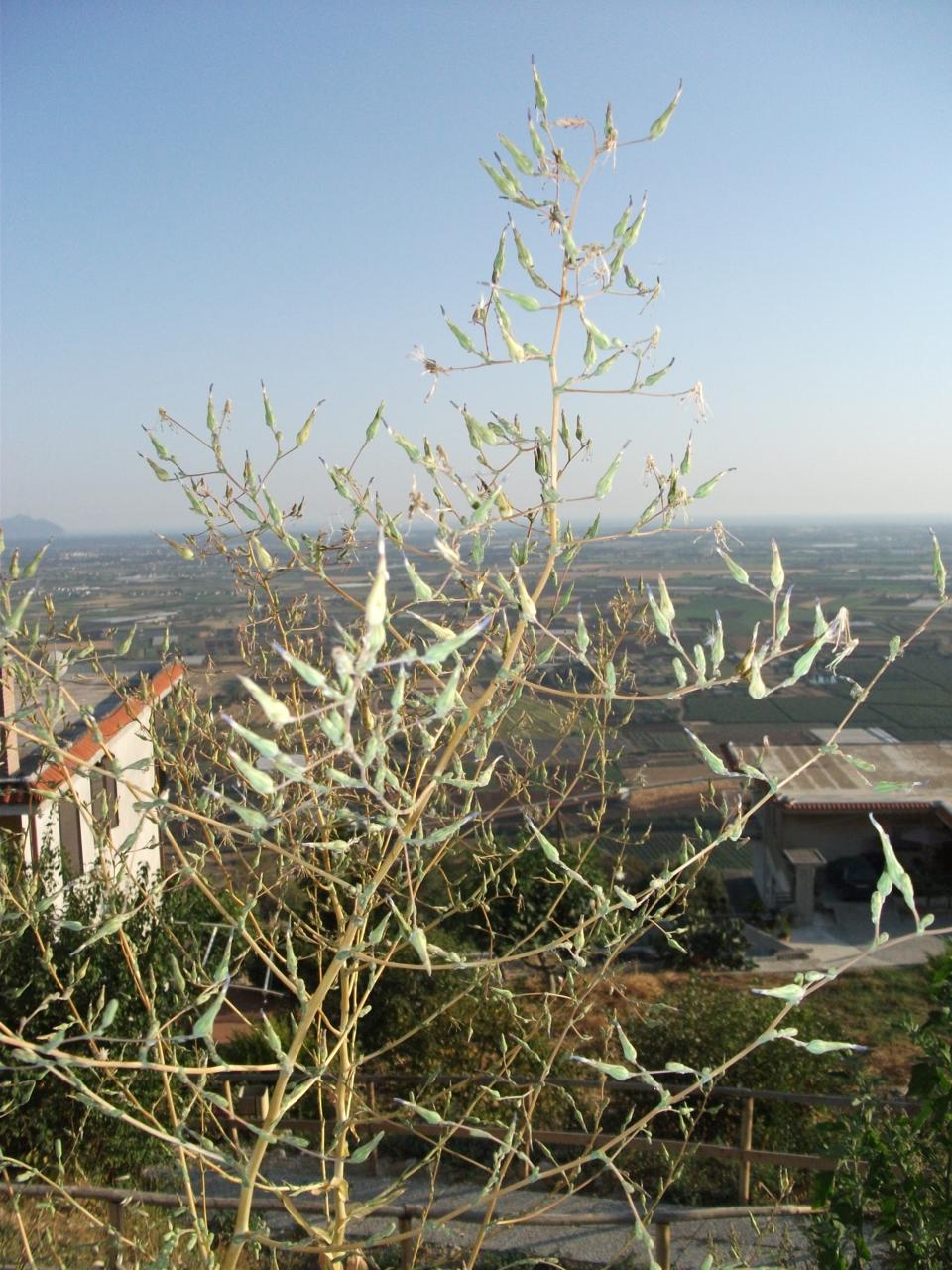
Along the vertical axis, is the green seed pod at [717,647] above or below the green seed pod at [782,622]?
below

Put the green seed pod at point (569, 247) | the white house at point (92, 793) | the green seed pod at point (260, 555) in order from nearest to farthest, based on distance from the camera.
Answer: the green seed pod at point (569, 247)
the white house at point (92, 793)
the green seed pod at point (260, 555)

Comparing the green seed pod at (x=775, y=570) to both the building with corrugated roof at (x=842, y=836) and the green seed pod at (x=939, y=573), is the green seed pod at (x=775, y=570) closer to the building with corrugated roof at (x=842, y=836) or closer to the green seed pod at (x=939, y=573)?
the green seed pod at (x=939, y=573)

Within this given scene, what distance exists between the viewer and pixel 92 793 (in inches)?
108

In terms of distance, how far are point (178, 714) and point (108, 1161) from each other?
4.68 metres

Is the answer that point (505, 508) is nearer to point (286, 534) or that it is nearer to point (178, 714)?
point (286, 534)

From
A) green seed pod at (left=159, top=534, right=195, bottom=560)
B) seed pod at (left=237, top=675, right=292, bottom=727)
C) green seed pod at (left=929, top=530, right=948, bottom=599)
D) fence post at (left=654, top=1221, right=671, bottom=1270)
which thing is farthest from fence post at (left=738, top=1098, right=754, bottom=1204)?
seed pod at (left=237, top=675, right=292, bottom=727)

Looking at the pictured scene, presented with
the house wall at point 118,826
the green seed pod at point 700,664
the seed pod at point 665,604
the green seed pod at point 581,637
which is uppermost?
the seed pod at point 665,604

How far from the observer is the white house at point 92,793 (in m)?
1.73

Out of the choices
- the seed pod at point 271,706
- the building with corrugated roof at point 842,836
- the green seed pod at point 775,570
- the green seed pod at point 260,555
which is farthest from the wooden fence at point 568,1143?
the building with corrugated roof at point 842,836

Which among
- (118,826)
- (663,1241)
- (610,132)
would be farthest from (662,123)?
(118,826)

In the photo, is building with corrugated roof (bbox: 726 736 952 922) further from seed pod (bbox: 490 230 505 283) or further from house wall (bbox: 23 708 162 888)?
seed pod (bbox: 490 230 505 283)

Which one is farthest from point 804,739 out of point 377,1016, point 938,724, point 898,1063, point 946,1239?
point 946,1239

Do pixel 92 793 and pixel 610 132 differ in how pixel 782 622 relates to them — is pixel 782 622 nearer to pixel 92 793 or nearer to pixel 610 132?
pixel 610 132

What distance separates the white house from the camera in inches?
68.0
